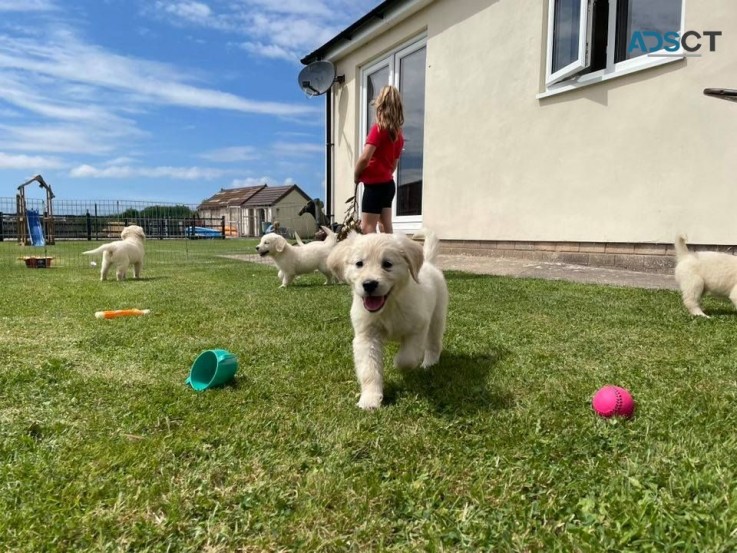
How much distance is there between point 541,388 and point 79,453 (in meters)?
2.16

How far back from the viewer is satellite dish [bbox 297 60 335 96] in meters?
14.1

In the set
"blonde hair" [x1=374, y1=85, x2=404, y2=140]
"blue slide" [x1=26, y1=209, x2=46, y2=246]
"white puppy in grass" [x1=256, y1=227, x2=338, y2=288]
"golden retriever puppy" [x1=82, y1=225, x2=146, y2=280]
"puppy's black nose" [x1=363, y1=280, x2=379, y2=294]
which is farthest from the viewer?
"blue slide" [x1=26, y1=209, x2=46, y2=246]

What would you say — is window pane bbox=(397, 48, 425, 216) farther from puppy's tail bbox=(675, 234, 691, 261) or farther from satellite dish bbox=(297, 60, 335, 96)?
puppy's tail bbox=(675, 234, 691, 261)


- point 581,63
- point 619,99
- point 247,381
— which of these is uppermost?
point 581,63

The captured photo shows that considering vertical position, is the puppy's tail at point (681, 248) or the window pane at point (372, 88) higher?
the window pane at point (372, 88)

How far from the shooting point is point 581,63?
296 inches

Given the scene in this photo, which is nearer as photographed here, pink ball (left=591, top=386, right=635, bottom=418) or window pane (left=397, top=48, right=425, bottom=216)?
pink ball (left=591, top=386, right=635, bottom=418)

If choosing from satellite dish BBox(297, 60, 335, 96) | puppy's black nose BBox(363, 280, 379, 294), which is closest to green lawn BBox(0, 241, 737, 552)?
puppy's black nose BBox(363, 280, 379, 294)

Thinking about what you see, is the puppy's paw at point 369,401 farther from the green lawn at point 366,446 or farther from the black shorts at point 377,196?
the black shorts at point 377,196

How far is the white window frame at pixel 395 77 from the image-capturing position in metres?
11.6

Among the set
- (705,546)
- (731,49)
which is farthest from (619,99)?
(705,546)

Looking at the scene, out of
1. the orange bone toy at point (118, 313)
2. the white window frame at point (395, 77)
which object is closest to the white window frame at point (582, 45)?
the white window frame at point (395, 77)

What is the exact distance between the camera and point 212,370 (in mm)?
2969

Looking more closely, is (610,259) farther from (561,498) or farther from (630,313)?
(561,498)
